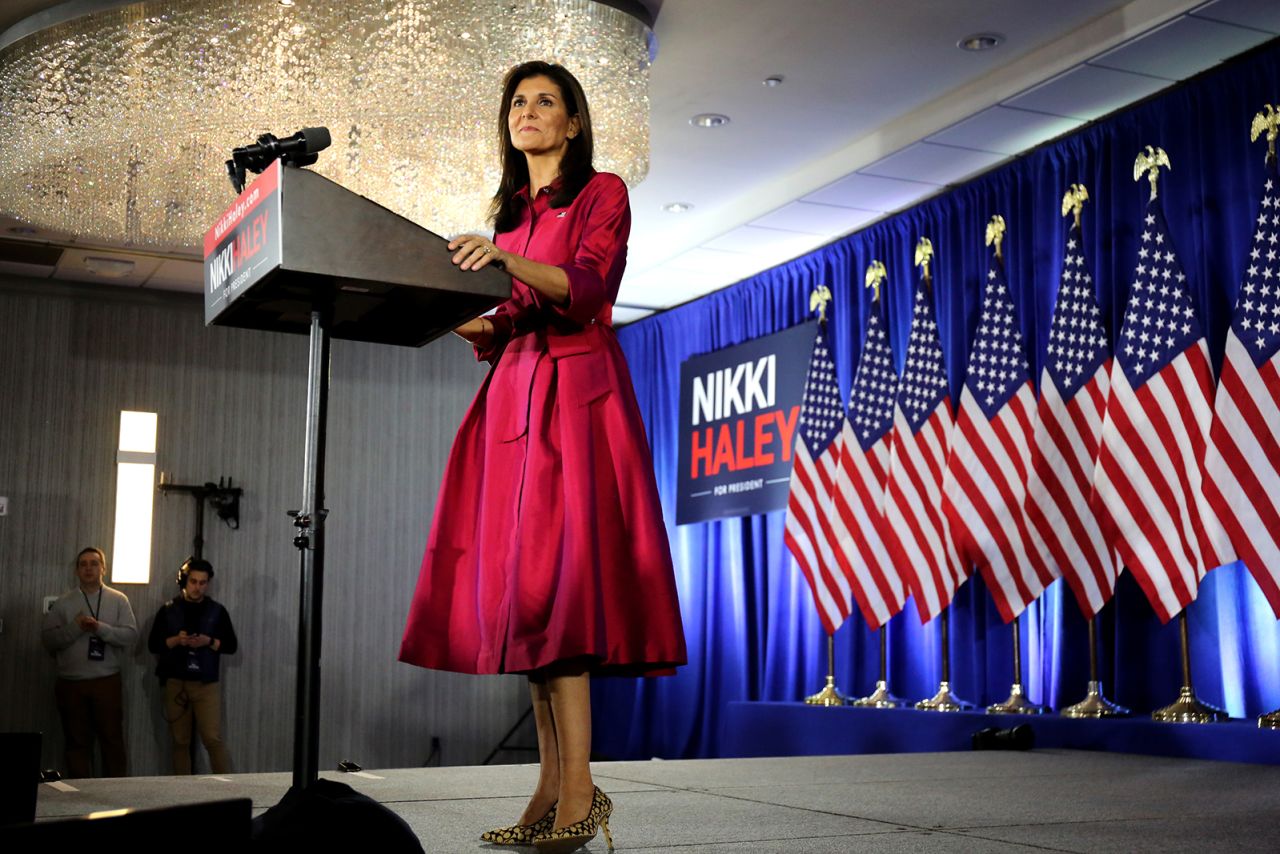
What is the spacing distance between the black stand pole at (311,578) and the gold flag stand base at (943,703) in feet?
14.7

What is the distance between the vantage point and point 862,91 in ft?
19.2

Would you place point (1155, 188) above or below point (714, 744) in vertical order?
above

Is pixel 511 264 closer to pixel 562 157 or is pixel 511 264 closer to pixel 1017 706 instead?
pixel 562 157

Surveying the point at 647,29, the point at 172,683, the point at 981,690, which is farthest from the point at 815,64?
the point at 172,683

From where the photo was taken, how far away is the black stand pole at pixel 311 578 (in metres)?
1.55

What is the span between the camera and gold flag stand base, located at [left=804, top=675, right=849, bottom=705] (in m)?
6.44

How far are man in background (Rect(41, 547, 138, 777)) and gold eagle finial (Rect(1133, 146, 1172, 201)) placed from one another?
5920 millimetres

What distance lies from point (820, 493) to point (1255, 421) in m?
2.62

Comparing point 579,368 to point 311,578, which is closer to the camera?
point 311,578

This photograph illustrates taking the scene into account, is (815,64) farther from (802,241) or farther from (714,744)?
(714,744)

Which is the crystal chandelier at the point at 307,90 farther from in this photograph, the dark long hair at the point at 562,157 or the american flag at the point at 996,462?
the dark long hair at the point at 562,157

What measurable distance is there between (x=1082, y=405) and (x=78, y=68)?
4263 millimetres

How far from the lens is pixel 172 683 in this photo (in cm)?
788

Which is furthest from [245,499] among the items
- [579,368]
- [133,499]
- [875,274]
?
[579,368]
